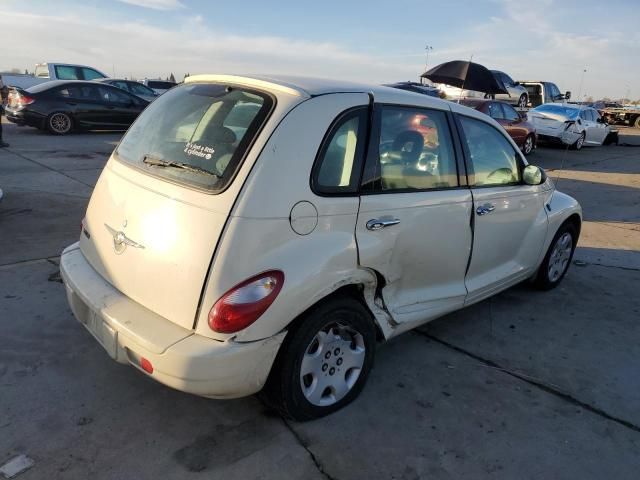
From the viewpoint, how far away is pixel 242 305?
7.58ft

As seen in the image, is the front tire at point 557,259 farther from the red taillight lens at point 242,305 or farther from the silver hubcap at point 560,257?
the red taillight lens at point 242,305

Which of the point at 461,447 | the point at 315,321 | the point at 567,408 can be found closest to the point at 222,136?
the point at 315,321

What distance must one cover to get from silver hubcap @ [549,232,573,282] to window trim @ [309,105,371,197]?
8.83 ft

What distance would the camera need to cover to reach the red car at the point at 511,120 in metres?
13.4

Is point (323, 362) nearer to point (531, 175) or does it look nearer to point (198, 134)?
point (198, 134)

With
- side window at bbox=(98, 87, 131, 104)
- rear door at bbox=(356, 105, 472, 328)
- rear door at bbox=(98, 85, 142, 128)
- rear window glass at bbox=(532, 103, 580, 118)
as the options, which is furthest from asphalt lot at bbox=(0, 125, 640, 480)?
rear window glass at bbox=(532, 103, 580, 118)

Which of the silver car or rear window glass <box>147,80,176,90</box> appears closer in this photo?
the silver car

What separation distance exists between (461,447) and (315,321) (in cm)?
101

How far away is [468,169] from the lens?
3.52 metres

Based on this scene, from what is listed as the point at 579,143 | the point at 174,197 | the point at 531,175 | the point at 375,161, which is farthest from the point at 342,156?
the point at 579,143

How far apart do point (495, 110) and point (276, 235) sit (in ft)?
41.7

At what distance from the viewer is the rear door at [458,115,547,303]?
142 inches

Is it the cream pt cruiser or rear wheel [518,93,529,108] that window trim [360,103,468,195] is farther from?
rear wheel [518,93,529,108]

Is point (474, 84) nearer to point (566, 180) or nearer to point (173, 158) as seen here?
point (566, 180)
